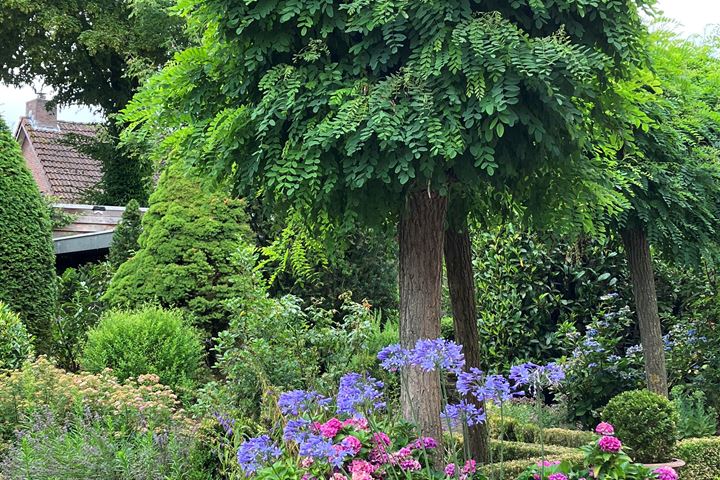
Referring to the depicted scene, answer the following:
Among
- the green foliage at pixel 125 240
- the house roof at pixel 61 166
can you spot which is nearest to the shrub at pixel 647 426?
the green foliage at pixel 125 240

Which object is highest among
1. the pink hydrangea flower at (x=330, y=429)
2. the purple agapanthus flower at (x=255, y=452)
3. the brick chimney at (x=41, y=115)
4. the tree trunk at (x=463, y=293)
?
the brick chimney at (x=41, y=115)

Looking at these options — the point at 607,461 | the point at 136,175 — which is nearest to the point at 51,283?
the point at 607,461

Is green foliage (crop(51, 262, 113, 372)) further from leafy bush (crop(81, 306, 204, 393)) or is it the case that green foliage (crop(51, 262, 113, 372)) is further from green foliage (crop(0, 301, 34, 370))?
leafy bush (crop(81, 306, 204, 393))

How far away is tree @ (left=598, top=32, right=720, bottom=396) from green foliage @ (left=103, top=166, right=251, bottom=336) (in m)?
4.48

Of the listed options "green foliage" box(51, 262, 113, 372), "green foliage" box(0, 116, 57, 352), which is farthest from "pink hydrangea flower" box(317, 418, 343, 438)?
"green foliage" box(0, 116, 57, 352)

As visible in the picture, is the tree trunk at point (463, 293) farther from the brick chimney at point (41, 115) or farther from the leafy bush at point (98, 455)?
the brick chimney at point (41, 115)

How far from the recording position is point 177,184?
374 inches

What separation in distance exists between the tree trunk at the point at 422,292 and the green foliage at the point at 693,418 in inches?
130

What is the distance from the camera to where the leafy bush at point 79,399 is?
5.79 m

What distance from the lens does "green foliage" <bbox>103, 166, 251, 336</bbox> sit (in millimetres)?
8859

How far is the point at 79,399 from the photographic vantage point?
5844mm

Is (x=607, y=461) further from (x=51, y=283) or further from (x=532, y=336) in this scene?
(x=51, y=283)

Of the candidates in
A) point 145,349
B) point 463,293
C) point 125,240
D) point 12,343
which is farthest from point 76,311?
point 463,293

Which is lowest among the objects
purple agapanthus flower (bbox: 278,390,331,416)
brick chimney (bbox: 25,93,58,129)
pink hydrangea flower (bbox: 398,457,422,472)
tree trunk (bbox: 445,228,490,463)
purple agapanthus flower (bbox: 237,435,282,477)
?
pink hydrangea flower (bbox: 398,457,422,472)
